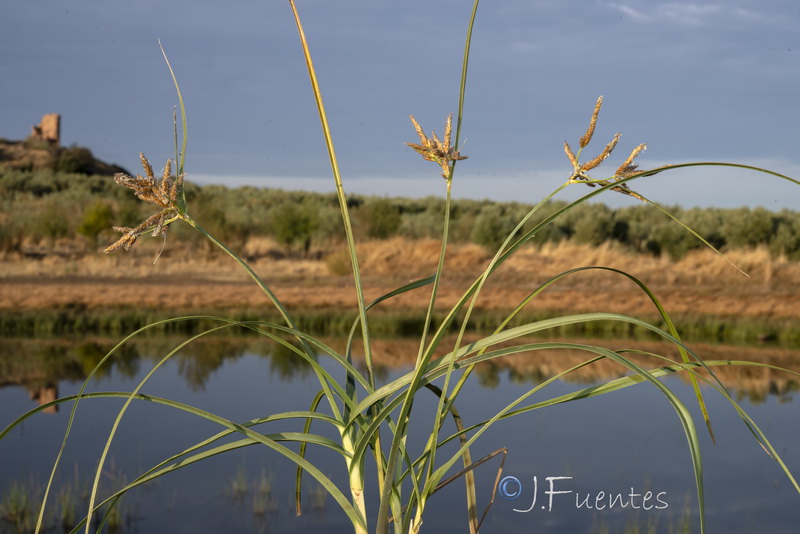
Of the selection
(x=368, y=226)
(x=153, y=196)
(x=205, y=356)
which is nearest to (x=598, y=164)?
(x=153, y=196)

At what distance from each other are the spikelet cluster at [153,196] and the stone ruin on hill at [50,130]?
137 feet

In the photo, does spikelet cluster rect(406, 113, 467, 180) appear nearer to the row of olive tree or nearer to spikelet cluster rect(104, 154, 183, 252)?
spikelet cluster rect(104, 154, 183, 252)

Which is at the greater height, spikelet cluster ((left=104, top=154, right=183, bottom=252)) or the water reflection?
spikelet cluster ((left=104, top=154, right=183, bottom=252))

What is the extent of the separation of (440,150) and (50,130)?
42847mm

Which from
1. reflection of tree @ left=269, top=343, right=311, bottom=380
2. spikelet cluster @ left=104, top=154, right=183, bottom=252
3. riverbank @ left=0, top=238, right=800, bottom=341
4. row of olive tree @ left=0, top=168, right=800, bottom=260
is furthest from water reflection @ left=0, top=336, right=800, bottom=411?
row of olive tree @ left=0, top=168, right=800, bottom=260

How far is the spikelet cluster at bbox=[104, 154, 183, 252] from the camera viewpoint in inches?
45.9

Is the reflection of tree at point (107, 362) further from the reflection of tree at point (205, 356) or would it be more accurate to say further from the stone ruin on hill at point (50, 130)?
the stone ruin on hill at point (50, 130)

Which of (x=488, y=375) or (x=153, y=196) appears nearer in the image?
(x=153, y=196)

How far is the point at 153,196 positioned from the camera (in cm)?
120

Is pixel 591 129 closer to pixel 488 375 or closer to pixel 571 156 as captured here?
pixel 571 156

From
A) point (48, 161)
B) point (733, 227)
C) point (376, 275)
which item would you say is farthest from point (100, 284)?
point (48, 161)

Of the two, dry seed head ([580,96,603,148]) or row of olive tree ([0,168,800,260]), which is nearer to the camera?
dry seed head ([580,96,603,148])

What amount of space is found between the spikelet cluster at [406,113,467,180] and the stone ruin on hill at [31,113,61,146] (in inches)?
1653

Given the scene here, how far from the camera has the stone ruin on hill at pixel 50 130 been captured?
39.3 meters
